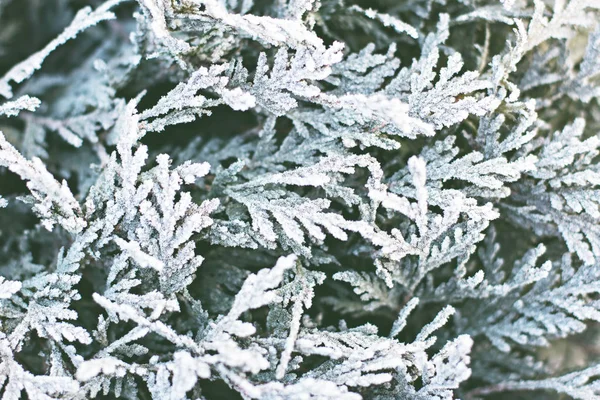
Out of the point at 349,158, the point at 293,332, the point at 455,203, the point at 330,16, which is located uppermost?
the point at 330,16

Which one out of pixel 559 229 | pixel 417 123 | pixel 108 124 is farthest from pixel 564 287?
pixel 108 124

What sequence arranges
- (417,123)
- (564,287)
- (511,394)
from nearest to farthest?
1. (417,123)
2. (564,287)
3. (511,394)

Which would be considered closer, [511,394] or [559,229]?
[559,229]

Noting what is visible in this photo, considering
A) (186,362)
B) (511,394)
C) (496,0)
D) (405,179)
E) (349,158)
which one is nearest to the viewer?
(186,362)

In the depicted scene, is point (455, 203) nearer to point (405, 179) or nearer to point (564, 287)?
point (405, 179)

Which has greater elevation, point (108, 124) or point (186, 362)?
point (108, 124)

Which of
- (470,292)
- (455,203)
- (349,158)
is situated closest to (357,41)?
(349,158)

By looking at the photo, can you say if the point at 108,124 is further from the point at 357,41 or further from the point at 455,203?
the point at 455,203
